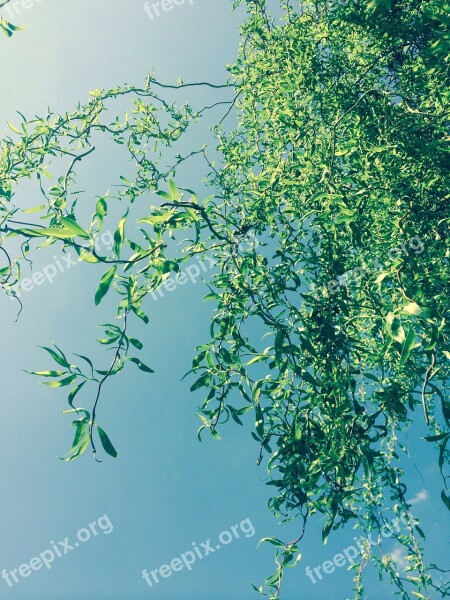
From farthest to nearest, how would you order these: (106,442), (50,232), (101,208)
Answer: (106,442) < (101,208) < (50,232)

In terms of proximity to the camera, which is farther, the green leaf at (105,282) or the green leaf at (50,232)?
the green leaf at (105,282)

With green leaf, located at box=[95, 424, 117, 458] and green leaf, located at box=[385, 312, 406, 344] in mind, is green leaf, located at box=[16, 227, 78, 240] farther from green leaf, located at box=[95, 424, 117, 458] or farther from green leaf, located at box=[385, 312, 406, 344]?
green leaf, located at box=[385, 312, 406, 344]

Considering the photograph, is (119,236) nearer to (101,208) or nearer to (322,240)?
(101,208)

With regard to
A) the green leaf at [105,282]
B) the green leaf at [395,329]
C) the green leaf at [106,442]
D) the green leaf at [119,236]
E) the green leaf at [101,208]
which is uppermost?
the green leaf at [101,208]

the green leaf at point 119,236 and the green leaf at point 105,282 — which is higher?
the green leaf at point 119,236

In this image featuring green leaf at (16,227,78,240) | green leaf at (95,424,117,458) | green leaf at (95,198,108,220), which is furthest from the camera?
green leaf at (95,424,117,458)

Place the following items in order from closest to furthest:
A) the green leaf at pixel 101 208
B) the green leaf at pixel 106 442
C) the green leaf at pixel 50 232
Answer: the green leaf at pixel 50 232 < the green leaf at pixel 101 208 < the green leaf at pixel 106 442

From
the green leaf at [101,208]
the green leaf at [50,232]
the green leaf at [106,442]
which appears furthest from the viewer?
the green leaf at [106,442]

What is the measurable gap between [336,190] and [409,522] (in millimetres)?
1821

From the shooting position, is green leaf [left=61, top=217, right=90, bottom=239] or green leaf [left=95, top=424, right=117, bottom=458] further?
green leaf [left=95, top=424, right=117, bottom=458]

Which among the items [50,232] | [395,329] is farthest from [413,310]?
[50,232]

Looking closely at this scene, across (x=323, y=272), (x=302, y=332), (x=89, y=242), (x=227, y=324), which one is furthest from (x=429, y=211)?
(x=89, y=242)

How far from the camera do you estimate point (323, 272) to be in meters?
2.22

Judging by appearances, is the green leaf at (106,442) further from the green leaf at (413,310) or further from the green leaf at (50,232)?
the green leaf at (413,310)
